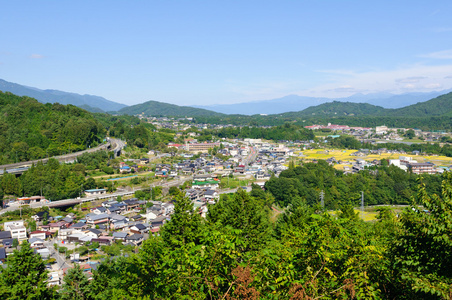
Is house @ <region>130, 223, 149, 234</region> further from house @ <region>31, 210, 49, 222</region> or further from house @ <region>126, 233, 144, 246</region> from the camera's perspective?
house @ <region>31, 210, 49, 222</region>

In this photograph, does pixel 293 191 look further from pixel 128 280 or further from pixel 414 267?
pixel 414 267

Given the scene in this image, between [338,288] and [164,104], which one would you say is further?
[164,104]

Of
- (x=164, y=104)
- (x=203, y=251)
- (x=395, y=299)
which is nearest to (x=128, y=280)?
(x=203, y=251)

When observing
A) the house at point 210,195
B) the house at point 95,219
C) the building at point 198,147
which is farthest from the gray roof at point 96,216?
the building at point 198,147

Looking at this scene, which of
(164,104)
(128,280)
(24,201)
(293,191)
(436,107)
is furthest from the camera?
(164,104)

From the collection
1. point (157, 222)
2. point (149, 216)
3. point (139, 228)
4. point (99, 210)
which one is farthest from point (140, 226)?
point (99, 210)

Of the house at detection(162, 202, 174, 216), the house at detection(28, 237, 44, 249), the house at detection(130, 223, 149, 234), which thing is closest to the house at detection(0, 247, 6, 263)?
the house at detection(28, 237, 44, 249)

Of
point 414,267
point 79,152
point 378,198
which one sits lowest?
point 378,198
